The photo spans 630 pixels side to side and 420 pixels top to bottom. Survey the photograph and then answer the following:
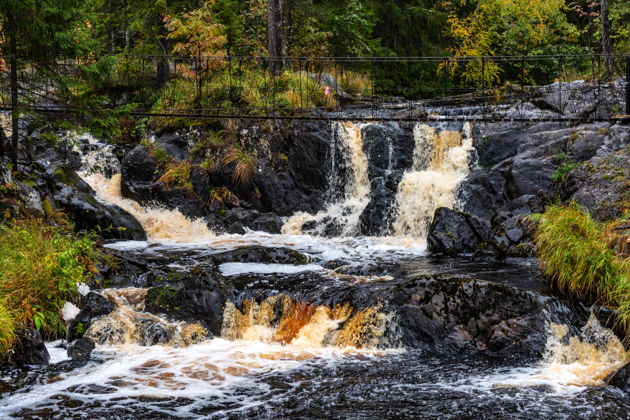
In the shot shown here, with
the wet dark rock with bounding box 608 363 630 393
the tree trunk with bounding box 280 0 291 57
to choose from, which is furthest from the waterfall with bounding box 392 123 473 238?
the wet dark rock with bounding box 608 363 630 393

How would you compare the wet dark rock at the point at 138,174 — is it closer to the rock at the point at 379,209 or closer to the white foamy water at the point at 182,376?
the rock at the point at 379,209

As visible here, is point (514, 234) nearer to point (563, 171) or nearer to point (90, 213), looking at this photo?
point (563, 171)

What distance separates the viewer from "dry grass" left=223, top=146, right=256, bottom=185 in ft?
51.0

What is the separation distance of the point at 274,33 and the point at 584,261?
511 inches

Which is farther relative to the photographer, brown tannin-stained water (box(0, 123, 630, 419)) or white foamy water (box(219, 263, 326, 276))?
white foamy water (box(219, 263, 326, 276))

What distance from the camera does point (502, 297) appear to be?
26.9ft

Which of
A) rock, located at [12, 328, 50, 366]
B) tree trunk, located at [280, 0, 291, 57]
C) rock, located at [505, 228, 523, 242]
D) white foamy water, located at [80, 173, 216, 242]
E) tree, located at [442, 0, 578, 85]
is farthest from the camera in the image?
tree, located at [442, 0, 578, 85]

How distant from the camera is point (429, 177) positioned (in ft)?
50.3

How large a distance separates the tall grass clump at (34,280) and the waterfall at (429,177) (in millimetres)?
7702

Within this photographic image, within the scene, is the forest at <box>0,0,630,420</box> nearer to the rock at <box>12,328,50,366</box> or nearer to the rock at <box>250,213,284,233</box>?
the rock at <box>12,328,50,366</box>

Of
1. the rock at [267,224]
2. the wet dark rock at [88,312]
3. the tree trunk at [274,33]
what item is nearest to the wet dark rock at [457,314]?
the wet dark rock at [88,312]

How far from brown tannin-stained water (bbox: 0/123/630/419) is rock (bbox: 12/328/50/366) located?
0.23m

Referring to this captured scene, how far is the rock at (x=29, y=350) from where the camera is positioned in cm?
707

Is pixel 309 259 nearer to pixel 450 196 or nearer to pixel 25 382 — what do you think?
pixel 450 196
